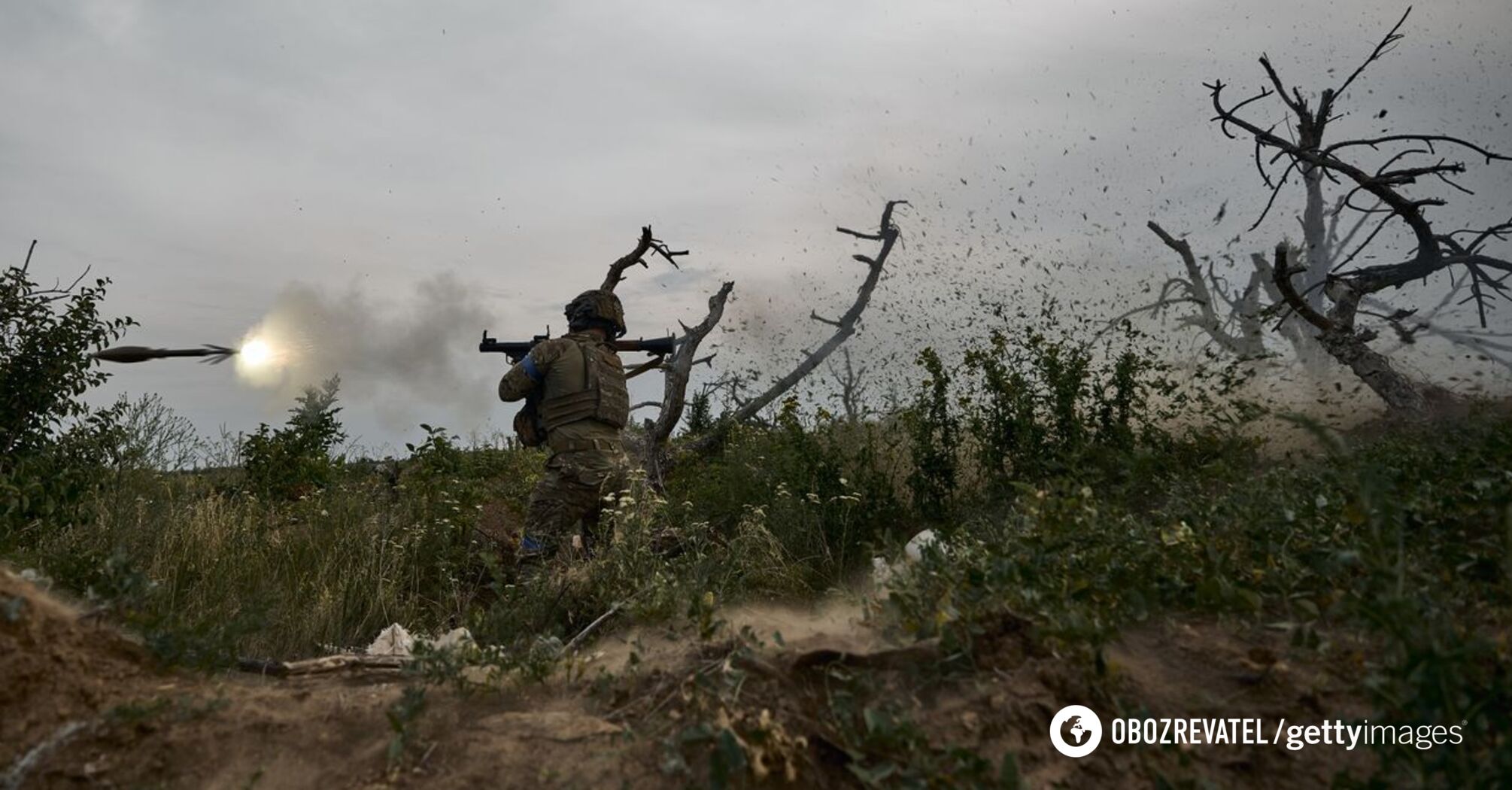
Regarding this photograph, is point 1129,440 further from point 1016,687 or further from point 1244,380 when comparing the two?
point 1016,687

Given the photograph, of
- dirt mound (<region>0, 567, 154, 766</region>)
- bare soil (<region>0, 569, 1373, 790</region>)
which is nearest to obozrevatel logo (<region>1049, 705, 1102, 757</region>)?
bare soil (<region>0, 569, 1373, 790</region>)

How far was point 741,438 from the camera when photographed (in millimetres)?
11367

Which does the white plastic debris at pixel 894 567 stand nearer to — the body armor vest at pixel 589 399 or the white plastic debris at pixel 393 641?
the white plastic debris at pixel 393 641

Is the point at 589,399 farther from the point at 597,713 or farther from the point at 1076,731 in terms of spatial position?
the point at 1076,731

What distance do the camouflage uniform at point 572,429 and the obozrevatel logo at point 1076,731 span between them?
17.7 feet

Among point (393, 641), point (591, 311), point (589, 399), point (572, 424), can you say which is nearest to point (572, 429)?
point (572, 424)

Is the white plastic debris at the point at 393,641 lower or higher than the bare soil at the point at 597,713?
lower

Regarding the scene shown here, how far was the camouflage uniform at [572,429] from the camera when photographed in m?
7.80

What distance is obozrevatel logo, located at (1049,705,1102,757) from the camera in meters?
2.72

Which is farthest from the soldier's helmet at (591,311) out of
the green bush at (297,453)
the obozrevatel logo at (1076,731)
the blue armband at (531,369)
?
the obozrevatel logo at (1076,731)

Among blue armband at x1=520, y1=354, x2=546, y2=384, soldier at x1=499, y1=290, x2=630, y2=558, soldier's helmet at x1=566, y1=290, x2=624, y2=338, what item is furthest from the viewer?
soldier's helmet at x1=566, y1=290, x2=624, y2=338

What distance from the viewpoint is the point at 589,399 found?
319 inches

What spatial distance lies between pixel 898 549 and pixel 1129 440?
4.07m

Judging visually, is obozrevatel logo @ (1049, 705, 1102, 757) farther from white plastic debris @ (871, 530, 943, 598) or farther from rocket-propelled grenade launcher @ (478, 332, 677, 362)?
rocket-propelled grenade launcher @ (478, 332, 677, 362)
